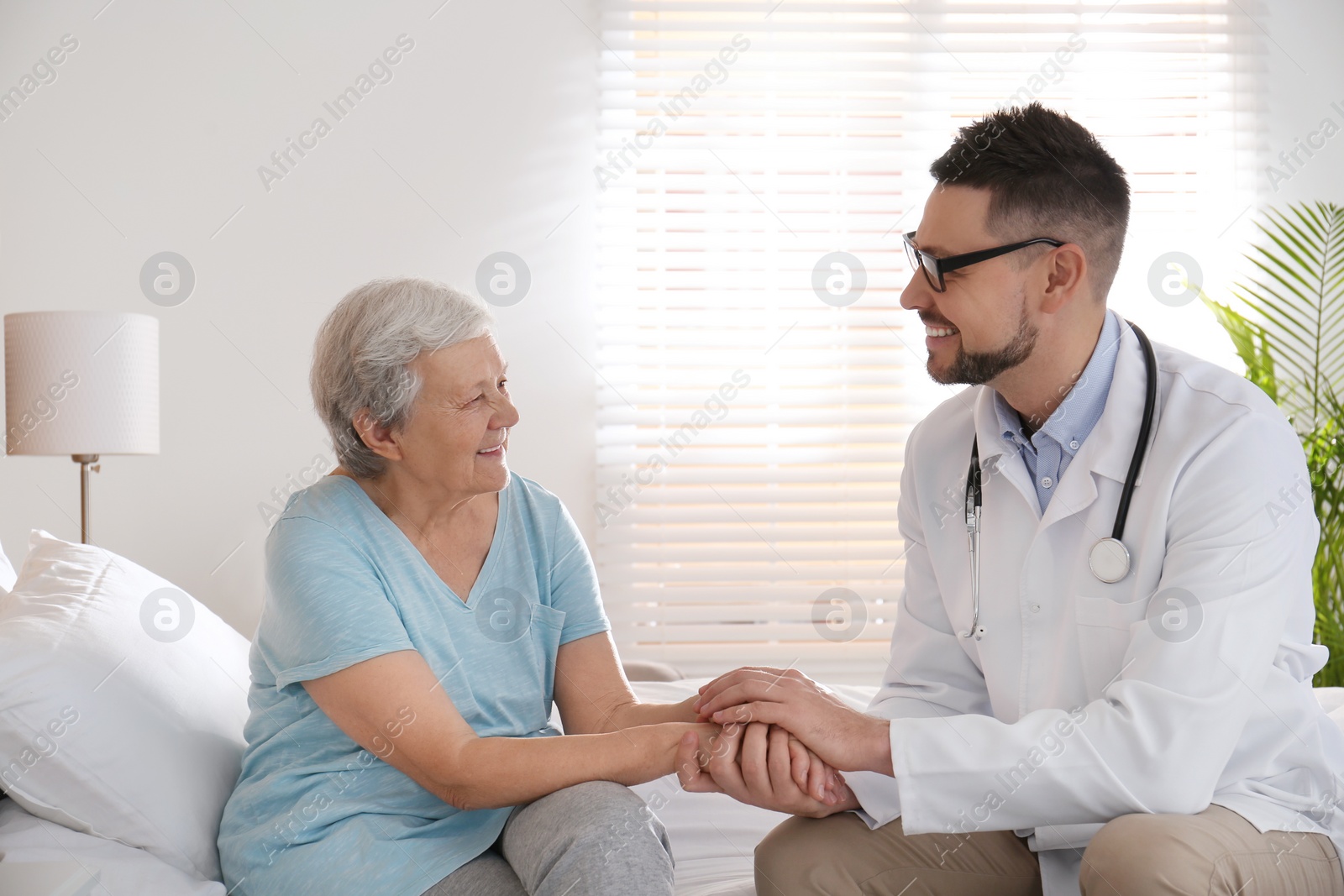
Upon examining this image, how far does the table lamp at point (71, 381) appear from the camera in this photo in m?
2.33

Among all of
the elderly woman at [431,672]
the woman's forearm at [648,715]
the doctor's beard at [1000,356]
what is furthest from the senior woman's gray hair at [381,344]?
the doctor's beard at [1000,356]

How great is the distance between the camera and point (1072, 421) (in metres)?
1.57

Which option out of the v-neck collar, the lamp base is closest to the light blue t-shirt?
the v-neck collar

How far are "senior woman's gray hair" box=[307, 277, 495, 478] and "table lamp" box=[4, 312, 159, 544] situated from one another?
1.10m

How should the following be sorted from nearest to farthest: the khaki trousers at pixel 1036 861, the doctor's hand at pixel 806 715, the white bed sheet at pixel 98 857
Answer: the khaki trousers at pixel 1036 861 < the white bed sheet at pixel 98 857 < the doctor's hand at pixel 806 715

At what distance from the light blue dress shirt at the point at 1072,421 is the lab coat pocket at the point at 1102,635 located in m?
0.19

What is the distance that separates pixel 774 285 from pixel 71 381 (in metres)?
2.12

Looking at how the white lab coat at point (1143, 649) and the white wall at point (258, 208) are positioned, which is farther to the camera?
the white wall at point (258, 208)

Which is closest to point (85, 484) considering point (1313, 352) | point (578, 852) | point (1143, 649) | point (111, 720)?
point (111, 720)

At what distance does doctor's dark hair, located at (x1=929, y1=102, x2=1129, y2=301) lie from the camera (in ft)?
5.27

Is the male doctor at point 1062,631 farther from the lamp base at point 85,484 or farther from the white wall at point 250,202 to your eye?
the white wall at point 250,202

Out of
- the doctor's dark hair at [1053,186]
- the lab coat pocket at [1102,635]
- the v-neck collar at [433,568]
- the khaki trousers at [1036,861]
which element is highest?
the doctor's dark hair at [1053,186]

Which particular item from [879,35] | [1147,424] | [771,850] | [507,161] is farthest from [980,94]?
[771,850]

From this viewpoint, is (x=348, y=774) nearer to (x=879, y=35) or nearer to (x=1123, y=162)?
(x=879, y=35)
